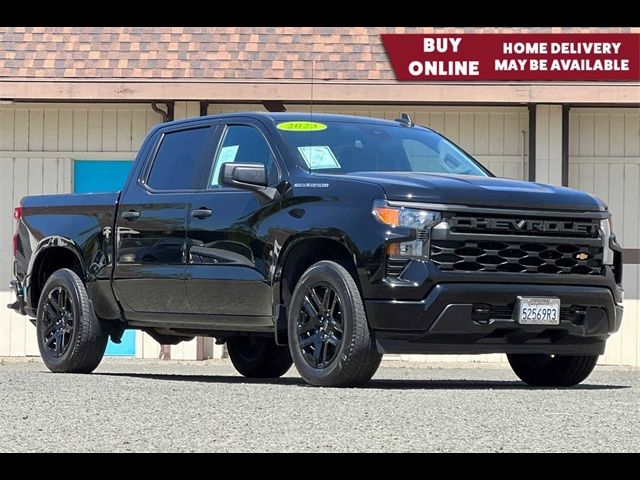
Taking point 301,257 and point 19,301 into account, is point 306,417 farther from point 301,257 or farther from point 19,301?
point 19,301

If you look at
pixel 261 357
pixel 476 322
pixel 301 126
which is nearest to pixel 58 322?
pixel 261 357

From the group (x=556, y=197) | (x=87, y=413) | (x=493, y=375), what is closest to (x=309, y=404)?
(x=87, y=413)

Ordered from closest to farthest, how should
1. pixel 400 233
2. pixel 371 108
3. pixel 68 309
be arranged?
1. pixel 400 233
2. pixel 68 309
3. pixel 371 108

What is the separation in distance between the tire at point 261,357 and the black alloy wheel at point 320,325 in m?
2.56

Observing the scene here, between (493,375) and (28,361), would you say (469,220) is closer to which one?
(493,375)

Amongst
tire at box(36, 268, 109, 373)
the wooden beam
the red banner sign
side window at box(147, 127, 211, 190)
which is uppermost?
the red banner sign

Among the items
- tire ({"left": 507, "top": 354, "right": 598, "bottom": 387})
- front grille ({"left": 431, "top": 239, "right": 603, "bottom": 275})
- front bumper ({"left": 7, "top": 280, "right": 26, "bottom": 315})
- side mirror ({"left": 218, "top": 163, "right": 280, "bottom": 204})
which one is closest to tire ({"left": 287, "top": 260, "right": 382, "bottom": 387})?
front grille ({"left": 431, "top": 239, "right": 603, "bottom": 275})

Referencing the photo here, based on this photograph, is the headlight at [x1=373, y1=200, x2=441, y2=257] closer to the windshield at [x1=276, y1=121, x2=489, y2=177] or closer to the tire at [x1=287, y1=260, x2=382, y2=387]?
the tire at [x1=287, y1=260, x2=382, y2=387]

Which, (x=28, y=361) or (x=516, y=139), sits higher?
(x=516, y=139)

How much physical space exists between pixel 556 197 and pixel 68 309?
13.6ft

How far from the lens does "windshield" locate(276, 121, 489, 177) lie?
10625mm

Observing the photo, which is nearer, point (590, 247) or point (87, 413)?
point (87, 413)

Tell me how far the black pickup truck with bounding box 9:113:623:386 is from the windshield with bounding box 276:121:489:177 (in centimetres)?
2

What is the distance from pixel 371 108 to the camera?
20.0 m
